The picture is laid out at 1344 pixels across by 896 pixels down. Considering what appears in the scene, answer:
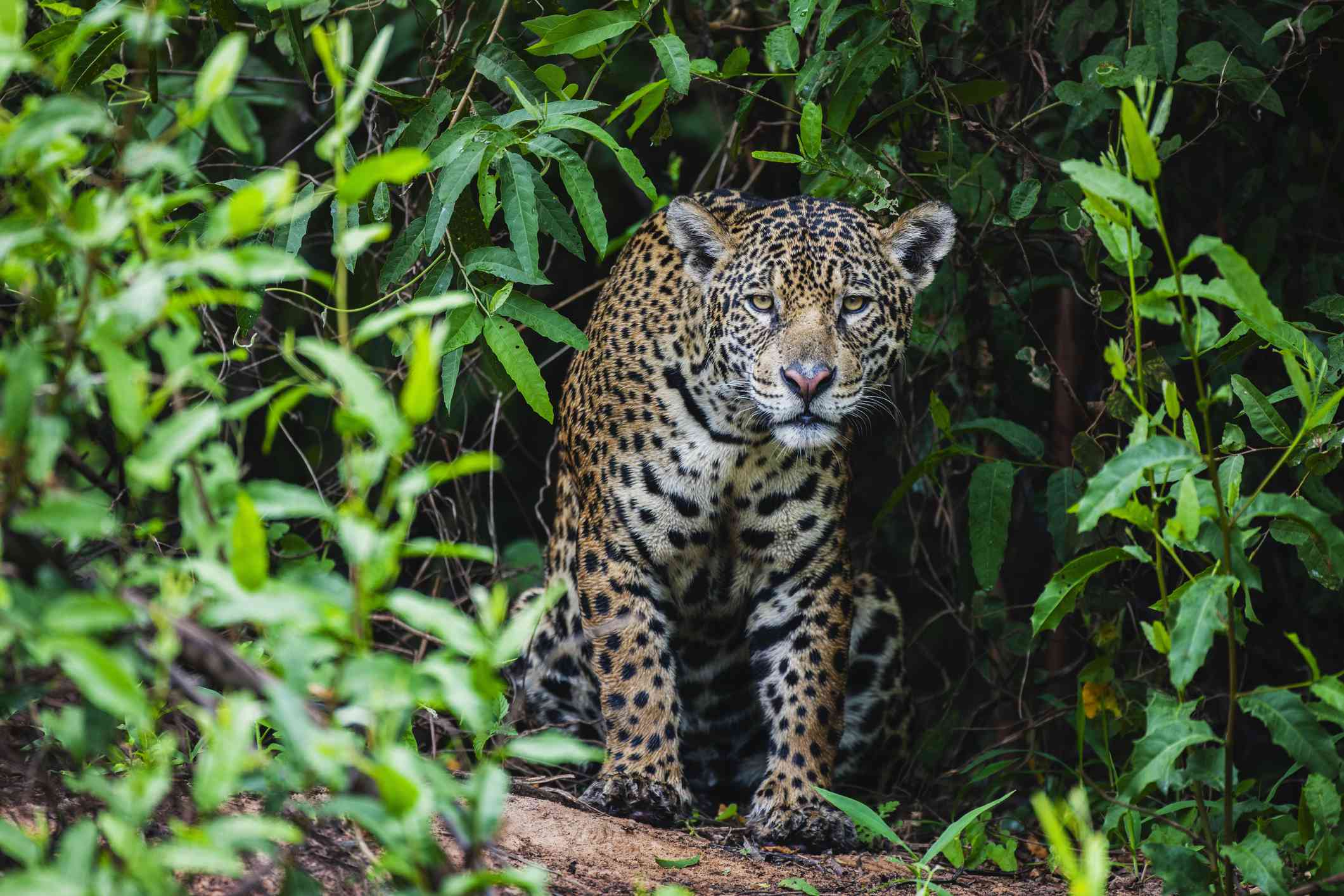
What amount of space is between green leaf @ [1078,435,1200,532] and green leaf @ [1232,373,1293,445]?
3.01 feet

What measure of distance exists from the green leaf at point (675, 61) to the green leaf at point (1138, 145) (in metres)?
1.71

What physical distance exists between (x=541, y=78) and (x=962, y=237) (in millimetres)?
1678

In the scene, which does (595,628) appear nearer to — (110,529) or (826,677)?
(826,677)

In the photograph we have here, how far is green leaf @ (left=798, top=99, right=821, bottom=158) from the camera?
13.3 feet

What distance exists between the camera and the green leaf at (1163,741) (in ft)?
8.66

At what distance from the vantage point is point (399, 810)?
1.67m

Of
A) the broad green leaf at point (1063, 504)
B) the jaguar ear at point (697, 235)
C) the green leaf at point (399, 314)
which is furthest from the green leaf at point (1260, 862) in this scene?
the jaguar ear at point (697, 235)

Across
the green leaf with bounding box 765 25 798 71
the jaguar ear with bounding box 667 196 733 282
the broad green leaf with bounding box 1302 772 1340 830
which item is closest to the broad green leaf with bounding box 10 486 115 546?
the broad green leaf with bounding box 1302 772 1340 830

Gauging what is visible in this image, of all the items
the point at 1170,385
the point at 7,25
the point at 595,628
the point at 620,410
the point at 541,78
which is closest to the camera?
the point at 7,25

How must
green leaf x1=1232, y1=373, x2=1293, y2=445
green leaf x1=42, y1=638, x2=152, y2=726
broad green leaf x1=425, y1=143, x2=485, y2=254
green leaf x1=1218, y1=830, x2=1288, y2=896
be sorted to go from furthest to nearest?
broad green leaf x1=425, y1=143, x2=485, y2=254
green leaf x1=1232, y1=373, x2=1293, y2=445
green leaf x1=1218, y1=830, x2=1288, y2=896
green leaf x1=42, y1=638, x2=152, y2=726

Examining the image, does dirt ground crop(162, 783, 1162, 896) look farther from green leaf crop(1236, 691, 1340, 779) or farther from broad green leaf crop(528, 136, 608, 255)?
broad green leaf crop(528, 136, 608, 255)

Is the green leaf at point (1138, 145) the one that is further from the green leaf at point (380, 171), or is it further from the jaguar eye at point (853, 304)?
the jaguar eye at point (853, 304)

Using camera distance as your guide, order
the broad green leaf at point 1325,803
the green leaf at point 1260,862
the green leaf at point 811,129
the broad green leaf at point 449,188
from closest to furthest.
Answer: the green leaf at point 1260,862 < the broad green leaf at point 1325,803 < the broad green leaf at point 449,188 < the green leaf at point 811,129

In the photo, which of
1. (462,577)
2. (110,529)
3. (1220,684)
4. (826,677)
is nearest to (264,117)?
(462,577)
